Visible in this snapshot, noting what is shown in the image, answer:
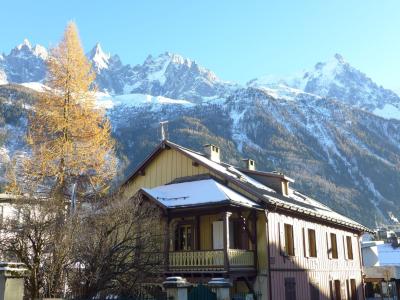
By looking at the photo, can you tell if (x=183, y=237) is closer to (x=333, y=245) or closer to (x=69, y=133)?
(x=69, y=133)

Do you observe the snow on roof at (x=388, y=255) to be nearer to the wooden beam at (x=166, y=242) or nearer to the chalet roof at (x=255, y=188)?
the chalet roof at (x=255, y=188)

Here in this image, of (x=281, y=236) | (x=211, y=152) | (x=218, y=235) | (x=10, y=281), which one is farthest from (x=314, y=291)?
(x=10, y=281)

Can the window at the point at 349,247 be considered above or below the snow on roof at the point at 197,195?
below

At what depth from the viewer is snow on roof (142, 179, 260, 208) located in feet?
74.0

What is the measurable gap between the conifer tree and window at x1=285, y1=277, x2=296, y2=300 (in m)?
10.6

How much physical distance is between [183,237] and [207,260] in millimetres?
3867

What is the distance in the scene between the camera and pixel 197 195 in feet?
77.6

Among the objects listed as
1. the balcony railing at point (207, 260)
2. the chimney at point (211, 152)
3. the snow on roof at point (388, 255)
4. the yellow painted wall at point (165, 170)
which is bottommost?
the balcony railing at point (207, 260)

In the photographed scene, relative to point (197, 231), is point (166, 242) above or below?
below

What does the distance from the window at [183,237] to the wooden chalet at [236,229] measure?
5 centimetres

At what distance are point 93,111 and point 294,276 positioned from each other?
1368 cm

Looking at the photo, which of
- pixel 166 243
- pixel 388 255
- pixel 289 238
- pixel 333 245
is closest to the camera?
pixel 166 243

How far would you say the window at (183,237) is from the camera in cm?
2559

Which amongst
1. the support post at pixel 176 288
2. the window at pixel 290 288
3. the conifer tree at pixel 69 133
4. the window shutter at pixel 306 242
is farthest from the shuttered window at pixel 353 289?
the support post at pixel 176 288
